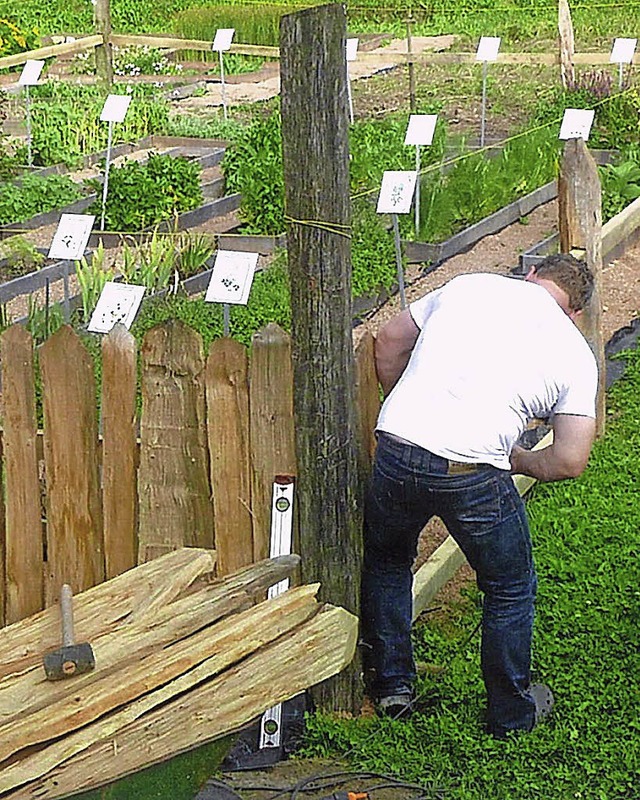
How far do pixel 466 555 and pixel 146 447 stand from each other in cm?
100

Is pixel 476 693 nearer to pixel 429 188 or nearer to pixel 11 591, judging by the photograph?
pixel 11 591

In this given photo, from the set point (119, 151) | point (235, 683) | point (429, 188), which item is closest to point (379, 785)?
point (235, 683)

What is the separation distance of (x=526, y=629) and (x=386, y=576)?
45cm

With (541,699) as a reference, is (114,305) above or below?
above

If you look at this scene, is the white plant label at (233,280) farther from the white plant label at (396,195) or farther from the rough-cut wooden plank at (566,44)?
the rough-cut wooden plank at (566,44)

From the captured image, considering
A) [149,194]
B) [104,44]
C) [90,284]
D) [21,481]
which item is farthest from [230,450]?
[104,44]

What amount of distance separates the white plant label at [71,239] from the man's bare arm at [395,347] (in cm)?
286

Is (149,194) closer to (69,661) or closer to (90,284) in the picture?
(90,284)

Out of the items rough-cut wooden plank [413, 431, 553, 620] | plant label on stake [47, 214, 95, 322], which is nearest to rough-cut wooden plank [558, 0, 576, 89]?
plant label on stake [47, 214, 95, 322]

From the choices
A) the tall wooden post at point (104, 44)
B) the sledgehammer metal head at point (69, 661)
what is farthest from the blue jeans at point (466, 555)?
the tall wooden post at point (104, 44)

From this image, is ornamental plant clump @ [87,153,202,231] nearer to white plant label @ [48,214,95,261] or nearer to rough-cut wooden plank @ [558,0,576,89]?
white plant label @ [48,214,95,261]

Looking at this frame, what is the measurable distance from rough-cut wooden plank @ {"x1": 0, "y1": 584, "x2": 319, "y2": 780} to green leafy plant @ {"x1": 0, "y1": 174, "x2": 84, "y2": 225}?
747 centimetres

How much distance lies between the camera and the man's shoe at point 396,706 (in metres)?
4.22

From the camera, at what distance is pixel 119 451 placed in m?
4.05
